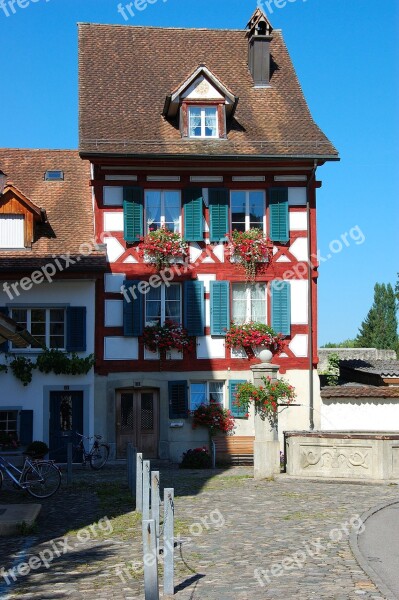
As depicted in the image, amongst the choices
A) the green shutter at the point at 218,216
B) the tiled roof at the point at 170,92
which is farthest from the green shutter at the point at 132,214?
the green shutter at the point at 218,216

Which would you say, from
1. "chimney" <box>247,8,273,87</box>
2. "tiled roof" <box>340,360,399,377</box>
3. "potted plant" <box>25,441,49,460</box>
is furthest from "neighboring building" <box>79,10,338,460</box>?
"chimney" <box>247,8,273,87</box>

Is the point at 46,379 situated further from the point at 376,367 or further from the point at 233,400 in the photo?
the point at 376,367

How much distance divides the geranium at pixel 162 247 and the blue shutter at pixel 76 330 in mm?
2341

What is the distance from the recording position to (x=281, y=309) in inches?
996

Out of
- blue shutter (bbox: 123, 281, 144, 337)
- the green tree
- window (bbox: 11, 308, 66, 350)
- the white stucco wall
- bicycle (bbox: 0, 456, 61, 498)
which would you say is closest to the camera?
bicycle (bbox: 0, 456, 61, 498)

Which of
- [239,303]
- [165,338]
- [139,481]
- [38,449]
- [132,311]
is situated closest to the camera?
[139,481]

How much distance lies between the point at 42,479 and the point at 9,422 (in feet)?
26.7

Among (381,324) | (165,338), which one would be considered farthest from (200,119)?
(381,324)

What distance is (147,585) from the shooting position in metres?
8.09

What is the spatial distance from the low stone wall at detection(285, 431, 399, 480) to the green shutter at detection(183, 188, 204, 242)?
7.93m

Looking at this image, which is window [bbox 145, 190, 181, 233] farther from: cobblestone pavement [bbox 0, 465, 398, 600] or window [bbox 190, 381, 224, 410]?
cobblestone pavement [bbox 0, 465, 398, 600]

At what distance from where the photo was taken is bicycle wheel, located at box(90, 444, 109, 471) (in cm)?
2397

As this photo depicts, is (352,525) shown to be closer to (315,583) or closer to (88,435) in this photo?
(315,583)

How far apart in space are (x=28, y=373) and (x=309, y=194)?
909cm
